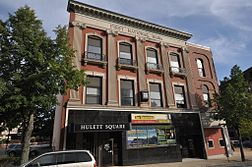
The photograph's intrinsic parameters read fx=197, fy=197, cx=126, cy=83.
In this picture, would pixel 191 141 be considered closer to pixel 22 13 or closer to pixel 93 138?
pixel 93 138

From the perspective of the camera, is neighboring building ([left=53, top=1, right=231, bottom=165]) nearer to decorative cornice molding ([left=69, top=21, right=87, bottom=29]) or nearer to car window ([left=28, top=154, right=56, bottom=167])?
decorative cornice molding ([left=69, top=21, right=87, bottom=29])

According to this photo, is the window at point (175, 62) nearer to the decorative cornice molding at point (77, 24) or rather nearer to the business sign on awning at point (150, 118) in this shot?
the business sign on awning at point (150, 118)

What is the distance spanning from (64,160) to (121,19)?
48.6ft

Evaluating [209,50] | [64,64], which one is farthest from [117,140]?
[209,50]

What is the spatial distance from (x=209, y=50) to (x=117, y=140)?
1712 cm

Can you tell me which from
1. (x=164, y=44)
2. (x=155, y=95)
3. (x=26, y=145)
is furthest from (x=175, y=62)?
(x=26, y=145)

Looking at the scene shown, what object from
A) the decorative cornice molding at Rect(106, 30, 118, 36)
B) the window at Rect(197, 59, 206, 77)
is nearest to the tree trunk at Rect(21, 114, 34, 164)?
the decorative cornice molding at Rect(106, 30, 118, 36)

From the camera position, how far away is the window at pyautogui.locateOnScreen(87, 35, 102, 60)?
692 inches

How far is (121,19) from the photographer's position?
65.3ft

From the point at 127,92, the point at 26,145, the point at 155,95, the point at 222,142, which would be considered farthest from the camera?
the point at 222,142

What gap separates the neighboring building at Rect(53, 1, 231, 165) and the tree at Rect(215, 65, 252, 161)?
2.46 meters

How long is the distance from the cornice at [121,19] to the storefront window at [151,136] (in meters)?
10.6

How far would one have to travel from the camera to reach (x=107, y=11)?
1917cm

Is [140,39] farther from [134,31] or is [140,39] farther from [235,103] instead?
[235,103]
